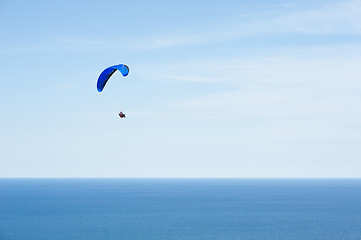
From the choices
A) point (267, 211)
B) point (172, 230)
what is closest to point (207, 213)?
point (267, 211)

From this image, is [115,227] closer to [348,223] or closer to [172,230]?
[172,230]

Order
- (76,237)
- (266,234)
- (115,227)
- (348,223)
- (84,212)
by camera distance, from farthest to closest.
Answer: (84,212)
(348,223)
(115,227)
(266,234)
(76,237)

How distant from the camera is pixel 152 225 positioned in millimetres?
92938

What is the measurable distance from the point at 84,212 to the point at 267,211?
55.9 metres

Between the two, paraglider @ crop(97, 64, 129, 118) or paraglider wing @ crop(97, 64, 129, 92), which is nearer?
paraglider @ crop(97, 64, 129, 118)

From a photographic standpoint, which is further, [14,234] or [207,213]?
[207,213]

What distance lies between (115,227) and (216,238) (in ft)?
77.7

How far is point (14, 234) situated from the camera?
8194cm

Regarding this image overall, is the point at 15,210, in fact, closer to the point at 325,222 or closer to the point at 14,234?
the point at 14,234

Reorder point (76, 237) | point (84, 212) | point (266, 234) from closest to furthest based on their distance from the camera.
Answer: point (76, 237) → point (266, 234) → point (84, 212)

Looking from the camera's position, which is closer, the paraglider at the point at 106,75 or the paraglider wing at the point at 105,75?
the paraglider at the point at 106,75

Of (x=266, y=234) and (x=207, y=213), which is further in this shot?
(x=207, y=213)

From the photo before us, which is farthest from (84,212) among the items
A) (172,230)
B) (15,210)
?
(172,230)

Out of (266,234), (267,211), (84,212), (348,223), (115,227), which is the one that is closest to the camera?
(266,234)
